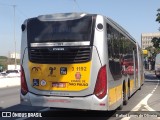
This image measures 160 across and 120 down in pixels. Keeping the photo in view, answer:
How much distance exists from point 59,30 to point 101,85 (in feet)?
6.23

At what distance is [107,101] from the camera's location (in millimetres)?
9977

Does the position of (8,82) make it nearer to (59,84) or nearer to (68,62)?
(59,84)

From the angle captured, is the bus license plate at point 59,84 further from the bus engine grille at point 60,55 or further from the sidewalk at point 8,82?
the sidewalk at point 8,82

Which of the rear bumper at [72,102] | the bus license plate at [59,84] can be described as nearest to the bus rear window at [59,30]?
the bus license plate at [59,84]

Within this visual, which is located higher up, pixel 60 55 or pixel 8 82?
pixel 60 55

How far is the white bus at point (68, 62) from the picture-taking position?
392 inches

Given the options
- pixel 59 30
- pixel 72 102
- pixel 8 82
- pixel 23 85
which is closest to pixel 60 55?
pixel 59 30

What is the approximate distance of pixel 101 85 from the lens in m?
9.95

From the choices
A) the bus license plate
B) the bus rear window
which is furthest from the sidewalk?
the bus license plate

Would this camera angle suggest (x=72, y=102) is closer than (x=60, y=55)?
Yes

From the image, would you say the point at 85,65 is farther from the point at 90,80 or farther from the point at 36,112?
the point at 36,112

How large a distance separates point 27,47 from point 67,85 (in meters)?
1.68

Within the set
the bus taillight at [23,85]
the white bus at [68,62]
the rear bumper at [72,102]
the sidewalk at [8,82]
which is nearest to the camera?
the rear bumper at [72,102]

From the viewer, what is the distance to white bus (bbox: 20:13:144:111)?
9.95 m
